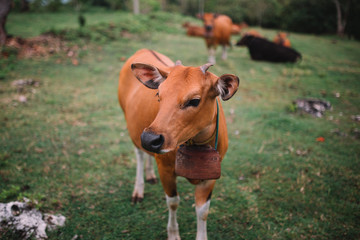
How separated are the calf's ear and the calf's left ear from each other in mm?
570

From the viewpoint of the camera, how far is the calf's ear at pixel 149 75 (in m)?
2.38

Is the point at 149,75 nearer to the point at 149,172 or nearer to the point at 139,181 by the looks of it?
the point at 139,181

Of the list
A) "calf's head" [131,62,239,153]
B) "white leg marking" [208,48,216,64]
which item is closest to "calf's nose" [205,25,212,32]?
"white leg marking" [208,48,216,64]

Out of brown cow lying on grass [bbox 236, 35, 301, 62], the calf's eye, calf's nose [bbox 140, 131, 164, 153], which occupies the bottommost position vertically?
brown cow lying on grass [bbox 236, 35, 301, 62]

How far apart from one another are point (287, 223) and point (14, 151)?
16.4 feet

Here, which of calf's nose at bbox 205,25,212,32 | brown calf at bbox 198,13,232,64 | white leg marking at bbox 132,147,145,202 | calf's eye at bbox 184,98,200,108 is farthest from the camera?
brown calf at bbox 198,13,232,64

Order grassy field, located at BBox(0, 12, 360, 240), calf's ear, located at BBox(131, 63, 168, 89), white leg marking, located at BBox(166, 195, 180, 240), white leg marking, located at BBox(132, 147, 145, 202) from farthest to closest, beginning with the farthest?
white leg marking, located at BBox(132, 147, 145, 202), grassy field, located at BBox(0, 12, 360, 240), white leg marking, located at BBox(166, 195, 180, 240), calf's ear, located at BBox(131, 63, 168, 89)

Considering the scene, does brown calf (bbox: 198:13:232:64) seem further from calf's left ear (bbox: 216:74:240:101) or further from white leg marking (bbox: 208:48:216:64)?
calf's left ear (bbox: 216:74:240:101)

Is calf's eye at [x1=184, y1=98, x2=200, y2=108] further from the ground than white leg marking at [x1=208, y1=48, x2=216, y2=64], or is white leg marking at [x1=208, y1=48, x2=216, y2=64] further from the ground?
calf's eye at [x1=184, y1=98, x2=200, y2=108]

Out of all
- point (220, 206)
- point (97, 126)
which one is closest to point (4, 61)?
point (97, 126)

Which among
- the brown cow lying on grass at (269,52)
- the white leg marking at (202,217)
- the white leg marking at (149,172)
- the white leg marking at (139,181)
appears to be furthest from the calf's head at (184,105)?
the brown cow lying on grass at (269,52)

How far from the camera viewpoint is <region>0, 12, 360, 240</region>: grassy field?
11.1 feet

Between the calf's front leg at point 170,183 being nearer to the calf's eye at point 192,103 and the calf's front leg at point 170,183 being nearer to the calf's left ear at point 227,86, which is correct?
the calf's eye at point 192,103

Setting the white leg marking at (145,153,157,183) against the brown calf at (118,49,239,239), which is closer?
the brown calf at (118,49,239,239)
